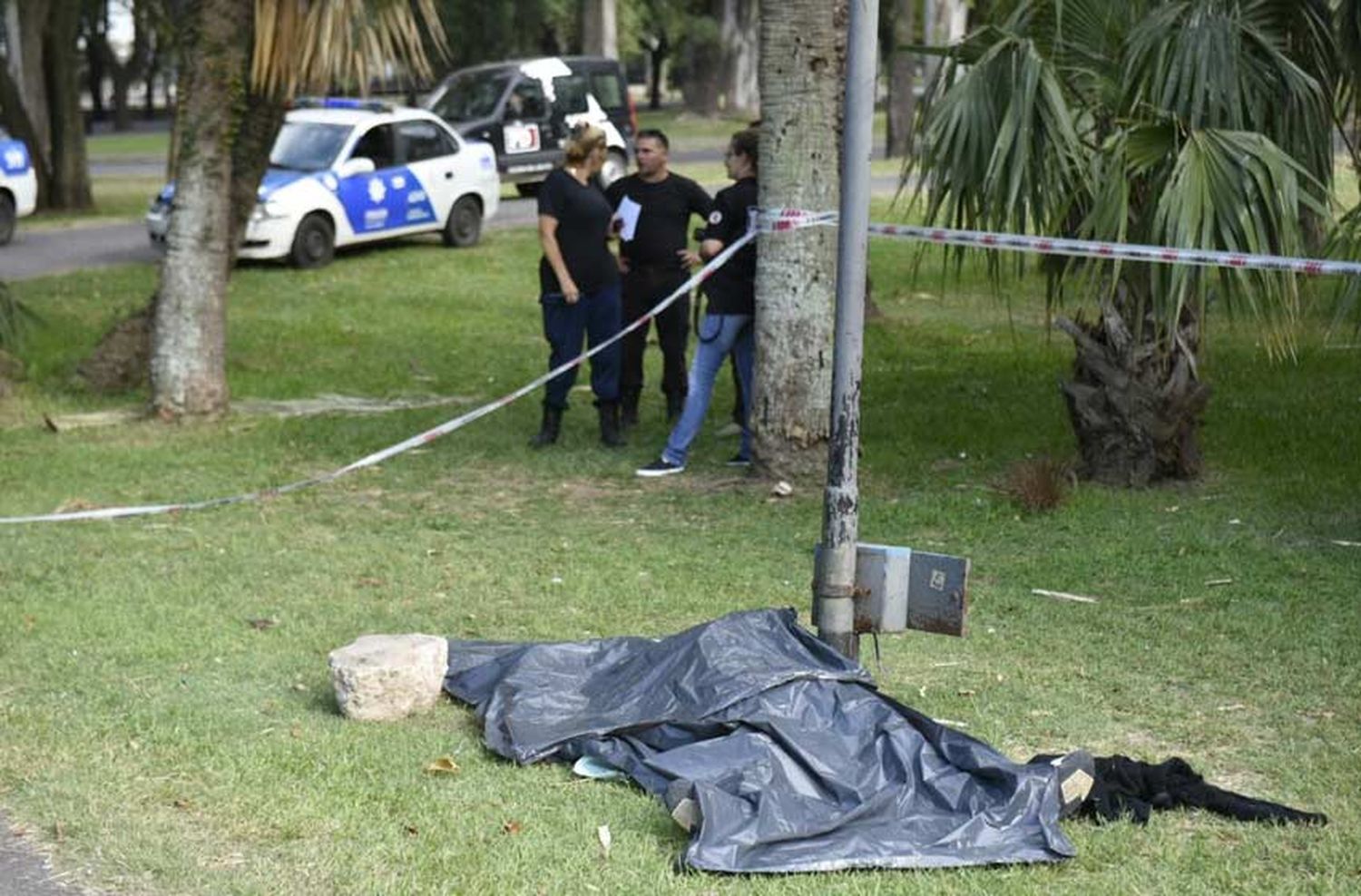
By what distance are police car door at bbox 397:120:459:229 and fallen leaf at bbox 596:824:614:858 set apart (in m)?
17.7

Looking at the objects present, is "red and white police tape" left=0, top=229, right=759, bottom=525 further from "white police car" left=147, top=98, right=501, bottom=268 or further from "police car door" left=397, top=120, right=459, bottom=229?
"police car door" left=397, top=120, right=459, bottom=229

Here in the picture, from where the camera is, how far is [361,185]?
72.2ft

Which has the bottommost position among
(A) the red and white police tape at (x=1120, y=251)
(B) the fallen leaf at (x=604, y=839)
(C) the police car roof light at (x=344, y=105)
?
(B) the fallen leaf at (x=604, y=839)

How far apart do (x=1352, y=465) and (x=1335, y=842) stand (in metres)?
5.75

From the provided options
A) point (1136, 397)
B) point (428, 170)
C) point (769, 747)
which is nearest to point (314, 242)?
point (428, 170)

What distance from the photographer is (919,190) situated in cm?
981

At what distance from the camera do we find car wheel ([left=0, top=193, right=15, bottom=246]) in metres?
24.1

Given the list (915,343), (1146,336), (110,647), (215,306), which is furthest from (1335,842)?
(915,343)

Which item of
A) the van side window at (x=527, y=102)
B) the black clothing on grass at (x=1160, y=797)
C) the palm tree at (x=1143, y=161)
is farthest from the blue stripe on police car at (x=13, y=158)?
the black clothing on grass at (x=1160, y=797)

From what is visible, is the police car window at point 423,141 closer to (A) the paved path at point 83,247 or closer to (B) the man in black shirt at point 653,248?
(A) the paved path at point 83,247

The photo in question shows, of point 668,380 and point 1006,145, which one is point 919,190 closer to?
point 1006,145

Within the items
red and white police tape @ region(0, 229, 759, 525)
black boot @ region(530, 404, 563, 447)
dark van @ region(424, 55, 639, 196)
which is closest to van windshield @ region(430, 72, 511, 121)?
dark van @ region(424, 55, 639, 196)

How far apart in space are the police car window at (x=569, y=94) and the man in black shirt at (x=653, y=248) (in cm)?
1679

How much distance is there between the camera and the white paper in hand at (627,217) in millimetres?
12078
